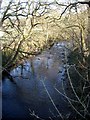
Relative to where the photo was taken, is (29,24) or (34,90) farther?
(29,24)

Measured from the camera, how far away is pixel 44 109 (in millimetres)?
9969

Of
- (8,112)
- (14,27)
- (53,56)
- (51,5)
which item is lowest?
(8,112)

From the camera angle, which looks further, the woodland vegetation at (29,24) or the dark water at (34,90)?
the woodland vegetation at (29,24)

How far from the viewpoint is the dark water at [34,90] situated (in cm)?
983

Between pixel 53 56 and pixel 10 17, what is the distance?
15.2 ft

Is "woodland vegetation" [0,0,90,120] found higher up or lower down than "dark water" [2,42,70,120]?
higher up

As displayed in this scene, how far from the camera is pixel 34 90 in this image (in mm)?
12078

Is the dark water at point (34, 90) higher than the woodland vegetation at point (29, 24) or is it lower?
lower

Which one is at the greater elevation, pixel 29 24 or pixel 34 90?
pixel 29 24

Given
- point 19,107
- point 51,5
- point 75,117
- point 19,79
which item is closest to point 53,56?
point 51,5

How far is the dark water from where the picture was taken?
9828 mm

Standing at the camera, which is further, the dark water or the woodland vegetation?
the woodland vegetation

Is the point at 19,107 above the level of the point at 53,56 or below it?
below

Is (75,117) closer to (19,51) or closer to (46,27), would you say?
(19,51)
